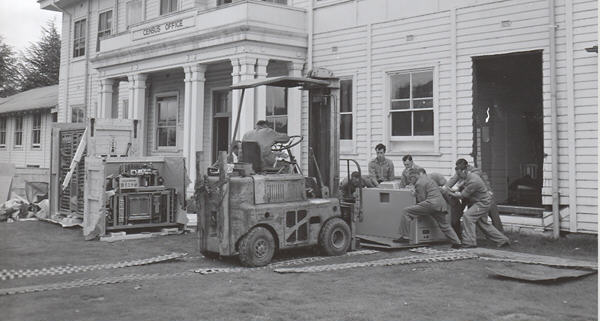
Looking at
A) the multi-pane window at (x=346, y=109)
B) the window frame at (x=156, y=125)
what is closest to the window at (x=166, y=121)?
the window frame at (x=156, y=125)

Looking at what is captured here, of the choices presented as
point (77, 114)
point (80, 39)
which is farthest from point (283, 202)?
point (80, 39)

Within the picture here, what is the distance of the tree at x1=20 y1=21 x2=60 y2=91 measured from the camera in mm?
56719

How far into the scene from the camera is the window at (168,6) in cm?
2130

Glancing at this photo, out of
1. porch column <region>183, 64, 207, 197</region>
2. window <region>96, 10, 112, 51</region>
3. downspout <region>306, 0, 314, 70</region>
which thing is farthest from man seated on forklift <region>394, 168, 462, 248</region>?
window <region>96, 10, 112, 51</region>

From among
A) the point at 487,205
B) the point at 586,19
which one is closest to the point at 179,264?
the point at 487,205

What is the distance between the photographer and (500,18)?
12906 millimetres

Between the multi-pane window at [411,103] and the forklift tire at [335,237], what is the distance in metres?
5.05

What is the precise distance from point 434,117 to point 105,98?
1309 centimetres

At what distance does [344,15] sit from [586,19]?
21.0 ft

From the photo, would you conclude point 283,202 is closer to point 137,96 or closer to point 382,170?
point 382,170

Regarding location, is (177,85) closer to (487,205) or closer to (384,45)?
(384,45)

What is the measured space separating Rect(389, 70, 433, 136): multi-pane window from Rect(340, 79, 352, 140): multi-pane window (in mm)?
1304

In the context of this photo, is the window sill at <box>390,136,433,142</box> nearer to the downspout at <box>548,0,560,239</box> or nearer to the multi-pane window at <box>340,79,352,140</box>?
the multi-pane window at <box>340,79,352,140</box>

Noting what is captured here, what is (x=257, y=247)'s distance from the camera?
356 inches
